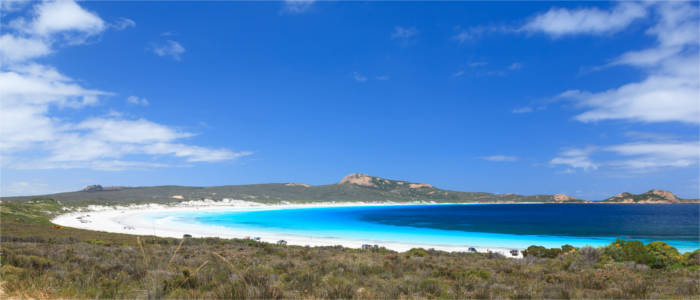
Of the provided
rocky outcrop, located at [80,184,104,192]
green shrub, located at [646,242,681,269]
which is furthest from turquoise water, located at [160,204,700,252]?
rocky outcrop, located at [80,184,104,192]

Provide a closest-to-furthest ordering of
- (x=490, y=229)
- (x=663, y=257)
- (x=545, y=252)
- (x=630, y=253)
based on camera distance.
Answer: (x=663, y=257), (x=630, y=253), (x=545, y=252), (x=490, y=229)

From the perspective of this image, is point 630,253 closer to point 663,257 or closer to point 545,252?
point 663,257

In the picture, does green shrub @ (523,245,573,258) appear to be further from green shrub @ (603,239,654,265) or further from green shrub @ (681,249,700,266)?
green shrub @ (681,249,700,266)

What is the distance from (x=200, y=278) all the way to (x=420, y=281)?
5.35 metres

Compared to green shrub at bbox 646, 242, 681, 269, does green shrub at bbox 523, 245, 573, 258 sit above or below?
below

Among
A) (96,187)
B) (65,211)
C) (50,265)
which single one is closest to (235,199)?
(96,187)

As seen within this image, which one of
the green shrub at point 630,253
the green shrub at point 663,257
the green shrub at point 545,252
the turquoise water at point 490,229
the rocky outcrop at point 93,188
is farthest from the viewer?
the rocky outcrop at point 93,188

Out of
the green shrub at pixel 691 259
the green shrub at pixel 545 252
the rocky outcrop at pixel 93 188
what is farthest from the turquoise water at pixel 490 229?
the rocky outcrop at pixel 93 188

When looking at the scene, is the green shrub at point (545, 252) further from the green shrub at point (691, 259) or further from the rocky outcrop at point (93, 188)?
the rocky outcrop at point (93, 188)

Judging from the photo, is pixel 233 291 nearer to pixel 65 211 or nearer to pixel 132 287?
pixel 132 287

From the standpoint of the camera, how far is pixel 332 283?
8.32 metres

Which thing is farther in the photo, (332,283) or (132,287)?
(332,283)

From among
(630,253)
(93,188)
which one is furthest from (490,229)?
(93,188)

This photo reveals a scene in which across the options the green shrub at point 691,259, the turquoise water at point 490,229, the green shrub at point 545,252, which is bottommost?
the turquoise water at point 490,229
